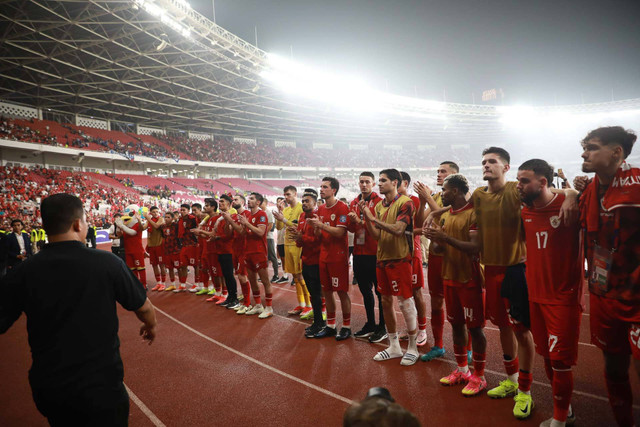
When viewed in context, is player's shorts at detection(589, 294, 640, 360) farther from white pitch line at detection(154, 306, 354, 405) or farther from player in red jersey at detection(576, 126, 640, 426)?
white pitch line at detection(154, 306, 354, 405)

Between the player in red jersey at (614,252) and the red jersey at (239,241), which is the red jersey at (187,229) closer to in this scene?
the red jersey at (239,241)

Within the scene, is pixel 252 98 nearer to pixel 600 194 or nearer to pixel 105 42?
pixel 105 42

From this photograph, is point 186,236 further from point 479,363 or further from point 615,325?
point 615,325

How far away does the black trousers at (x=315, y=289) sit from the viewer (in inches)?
198

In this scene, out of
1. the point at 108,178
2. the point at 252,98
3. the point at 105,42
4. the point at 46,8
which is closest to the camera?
the point at 46,8

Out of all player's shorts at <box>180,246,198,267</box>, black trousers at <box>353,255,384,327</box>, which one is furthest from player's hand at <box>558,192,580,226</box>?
player's shorts at <box>180,246,198,267</box>

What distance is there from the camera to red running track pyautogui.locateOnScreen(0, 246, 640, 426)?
2961mm

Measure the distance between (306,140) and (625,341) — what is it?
5417 centimetres

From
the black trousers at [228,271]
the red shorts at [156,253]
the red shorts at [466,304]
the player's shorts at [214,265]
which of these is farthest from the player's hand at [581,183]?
the red shorts at [156,253]

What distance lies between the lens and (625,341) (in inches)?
83.0

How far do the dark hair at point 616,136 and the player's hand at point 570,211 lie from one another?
1.39 ft

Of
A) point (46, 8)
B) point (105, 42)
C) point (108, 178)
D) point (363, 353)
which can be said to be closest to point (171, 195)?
point (108, 178)

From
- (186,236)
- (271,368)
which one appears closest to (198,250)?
(186,236)

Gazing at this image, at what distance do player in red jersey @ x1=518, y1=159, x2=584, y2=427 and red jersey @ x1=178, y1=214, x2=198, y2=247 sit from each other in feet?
24.7
